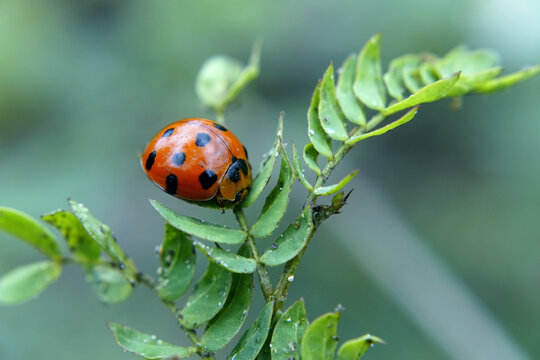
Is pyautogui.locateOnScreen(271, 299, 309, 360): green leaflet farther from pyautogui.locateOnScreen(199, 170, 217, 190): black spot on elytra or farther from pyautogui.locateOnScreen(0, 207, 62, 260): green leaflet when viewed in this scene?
pyautogui.locateOnScreen(0, 207, 62, 260): green leaflet

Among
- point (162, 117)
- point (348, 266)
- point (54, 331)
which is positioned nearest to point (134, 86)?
point (162, 117)

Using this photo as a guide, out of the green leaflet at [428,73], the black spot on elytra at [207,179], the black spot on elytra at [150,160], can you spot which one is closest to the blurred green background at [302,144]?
the black spot on elytra at [150,160]

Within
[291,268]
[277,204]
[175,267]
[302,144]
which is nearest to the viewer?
[291,268]

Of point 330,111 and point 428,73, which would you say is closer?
point 330,111

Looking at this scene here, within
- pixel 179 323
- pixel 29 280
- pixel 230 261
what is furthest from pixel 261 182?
pixel 29 280

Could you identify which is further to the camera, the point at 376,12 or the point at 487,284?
the point at 376,12

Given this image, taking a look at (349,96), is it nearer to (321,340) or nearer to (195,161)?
(195,161)

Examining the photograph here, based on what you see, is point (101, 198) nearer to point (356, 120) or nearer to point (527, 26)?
point (356, 120)
